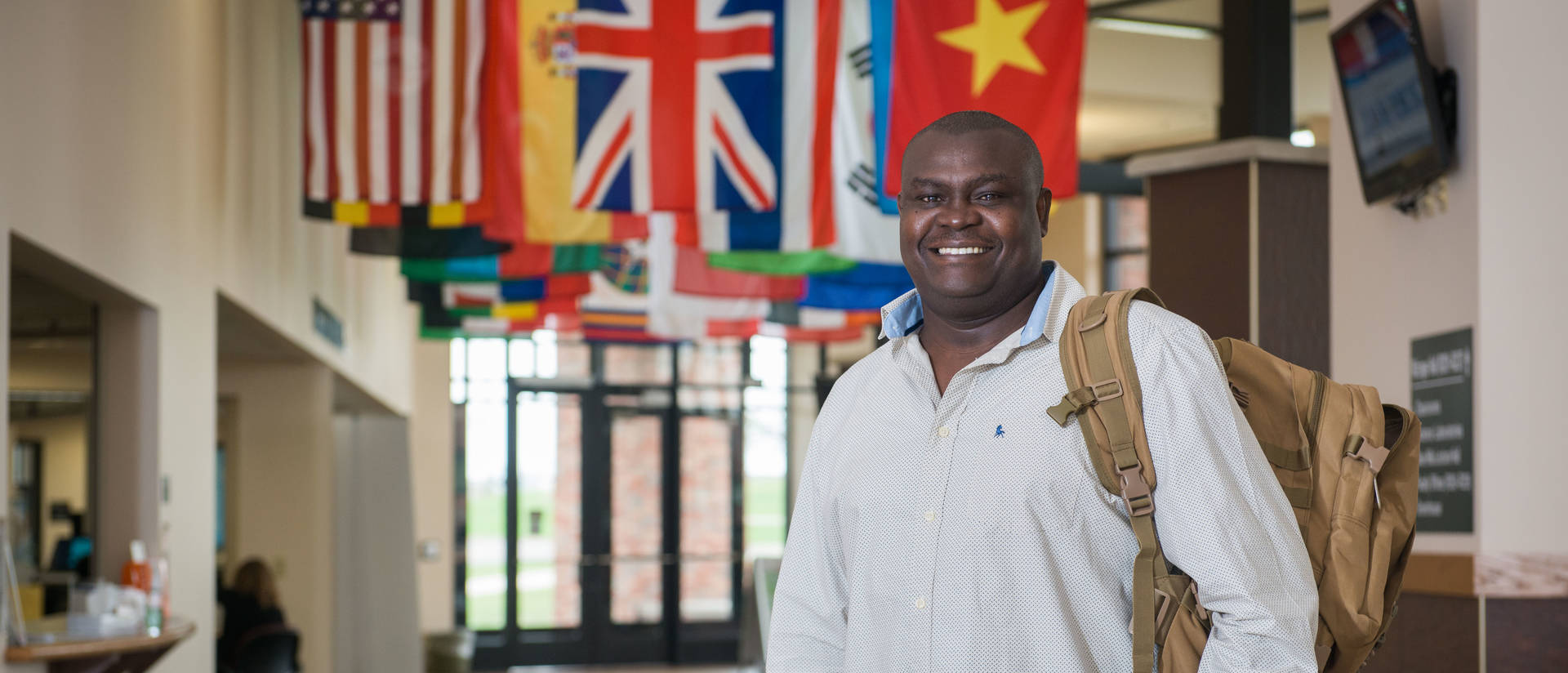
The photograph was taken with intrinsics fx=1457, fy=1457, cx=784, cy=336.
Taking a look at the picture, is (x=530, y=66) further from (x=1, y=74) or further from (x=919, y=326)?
(x=919, y=326)

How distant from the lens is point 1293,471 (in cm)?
171

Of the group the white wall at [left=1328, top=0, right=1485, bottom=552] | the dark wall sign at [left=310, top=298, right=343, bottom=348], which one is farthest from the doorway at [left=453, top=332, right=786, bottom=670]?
the white wall at [left=1328, top=0, right=1485, bottom=552]

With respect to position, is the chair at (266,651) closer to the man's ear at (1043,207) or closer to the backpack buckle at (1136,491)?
the man's ear at (1043,207)

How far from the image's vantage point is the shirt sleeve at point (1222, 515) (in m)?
1.52

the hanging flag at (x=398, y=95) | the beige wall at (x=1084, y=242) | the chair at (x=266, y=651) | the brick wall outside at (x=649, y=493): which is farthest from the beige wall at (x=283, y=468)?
the beige wall at (x=1084, y=242)

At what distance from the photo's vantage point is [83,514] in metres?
5.77

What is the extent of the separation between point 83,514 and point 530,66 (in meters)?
2.51

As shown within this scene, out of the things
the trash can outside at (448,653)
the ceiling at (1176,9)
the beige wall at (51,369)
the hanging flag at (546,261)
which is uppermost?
the ceiling at (1176,9)

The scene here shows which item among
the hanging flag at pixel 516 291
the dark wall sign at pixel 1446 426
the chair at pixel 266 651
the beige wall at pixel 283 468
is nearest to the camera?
the dark wall sign at pixel 1446 426

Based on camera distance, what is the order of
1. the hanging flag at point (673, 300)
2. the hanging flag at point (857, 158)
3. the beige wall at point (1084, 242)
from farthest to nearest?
the beige wall at point (1084, 242) < the hanging flag at point (673, 300) < the hanging flag at point (857, 158)

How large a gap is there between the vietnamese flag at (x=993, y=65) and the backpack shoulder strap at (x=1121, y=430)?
11.0 ft

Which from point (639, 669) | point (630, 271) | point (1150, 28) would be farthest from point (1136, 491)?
point (639, 669)

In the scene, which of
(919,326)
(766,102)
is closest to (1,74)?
(766,102)

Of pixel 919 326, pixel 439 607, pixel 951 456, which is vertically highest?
pixel 919 326
